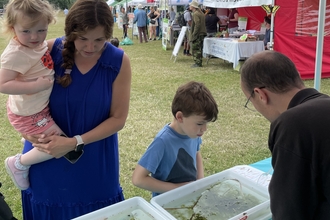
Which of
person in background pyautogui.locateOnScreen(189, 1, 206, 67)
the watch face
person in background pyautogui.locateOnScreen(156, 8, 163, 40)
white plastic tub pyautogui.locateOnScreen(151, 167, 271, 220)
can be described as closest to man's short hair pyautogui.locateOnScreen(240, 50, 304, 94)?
white plastic tub pyautogui.locateOnScreen(151, 167, 271, 220)

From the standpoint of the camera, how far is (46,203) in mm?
1629

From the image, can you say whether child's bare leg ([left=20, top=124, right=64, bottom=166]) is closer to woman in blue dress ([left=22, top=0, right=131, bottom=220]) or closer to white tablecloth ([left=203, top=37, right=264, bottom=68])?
woman in blue dress ([left=22, top=0, right=131, bottom=220])

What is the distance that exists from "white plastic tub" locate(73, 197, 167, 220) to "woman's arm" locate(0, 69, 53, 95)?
22.0 inches

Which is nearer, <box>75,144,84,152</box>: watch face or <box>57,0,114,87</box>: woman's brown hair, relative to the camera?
<box>57,0,114,87</box>: woman's brown hair

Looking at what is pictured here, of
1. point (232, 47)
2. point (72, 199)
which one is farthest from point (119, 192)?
point (232, 47)

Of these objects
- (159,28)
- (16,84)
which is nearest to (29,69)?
(16,84)

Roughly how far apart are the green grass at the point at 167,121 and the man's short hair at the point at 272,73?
95cm

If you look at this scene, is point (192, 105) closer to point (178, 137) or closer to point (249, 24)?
point (178, 137)

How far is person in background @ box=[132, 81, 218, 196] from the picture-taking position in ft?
5.45

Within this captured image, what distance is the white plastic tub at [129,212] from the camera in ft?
4.59

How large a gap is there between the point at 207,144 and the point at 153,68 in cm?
525

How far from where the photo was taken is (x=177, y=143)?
1.73m

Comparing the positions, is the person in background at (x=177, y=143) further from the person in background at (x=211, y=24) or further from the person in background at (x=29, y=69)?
the person in background at (x=211, y=24)

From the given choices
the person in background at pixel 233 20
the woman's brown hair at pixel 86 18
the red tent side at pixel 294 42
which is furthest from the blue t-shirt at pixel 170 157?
the person in background at pixel 233 20
